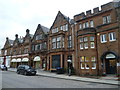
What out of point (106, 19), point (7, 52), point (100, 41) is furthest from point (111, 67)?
point (7, 52)

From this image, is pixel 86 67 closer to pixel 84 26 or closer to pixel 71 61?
pixel 71 61

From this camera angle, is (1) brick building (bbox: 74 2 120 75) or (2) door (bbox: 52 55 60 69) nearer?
(1) brick building (bbox: 74 2 120 75)

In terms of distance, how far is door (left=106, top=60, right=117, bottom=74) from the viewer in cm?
1923

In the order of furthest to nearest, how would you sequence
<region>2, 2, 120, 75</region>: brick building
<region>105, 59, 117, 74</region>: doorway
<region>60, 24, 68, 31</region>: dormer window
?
1. <region>60, 24, 68, 31</region>: dormer window
2. <region>105, 59, 117, 74</region>: doorway
3. <region>2, 2, 120, 75</region>: brick building

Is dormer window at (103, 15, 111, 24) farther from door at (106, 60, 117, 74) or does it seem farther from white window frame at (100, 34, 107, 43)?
door at (106, 60, 117, 74)

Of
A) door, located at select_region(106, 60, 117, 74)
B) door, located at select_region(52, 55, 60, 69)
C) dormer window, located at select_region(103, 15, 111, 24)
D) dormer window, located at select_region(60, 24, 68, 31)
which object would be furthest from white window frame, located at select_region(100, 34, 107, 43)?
door, located at select_region(52, 55, 60, 69)

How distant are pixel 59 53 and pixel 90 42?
7.53 metres

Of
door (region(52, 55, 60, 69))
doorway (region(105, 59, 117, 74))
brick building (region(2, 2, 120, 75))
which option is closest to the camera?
brick building (region(2, 2, 120, 75))

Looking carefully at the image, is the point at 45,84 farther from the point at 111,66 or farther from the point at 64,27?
the point at 64,27

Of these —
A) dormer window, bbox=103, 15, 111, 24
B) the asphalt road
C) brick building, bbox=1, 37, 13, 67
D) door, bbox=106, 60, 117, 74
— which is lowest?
the asphalt road

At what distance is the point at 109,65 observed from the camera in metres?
19.9

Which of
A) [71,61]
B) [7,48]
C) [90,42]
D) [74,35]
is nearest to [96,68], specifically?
[90,42]

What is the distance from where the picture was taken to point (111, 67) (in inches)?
772

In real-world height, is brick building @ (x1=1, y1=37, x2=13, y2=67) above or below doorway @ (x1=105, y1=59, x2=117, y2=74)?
above
